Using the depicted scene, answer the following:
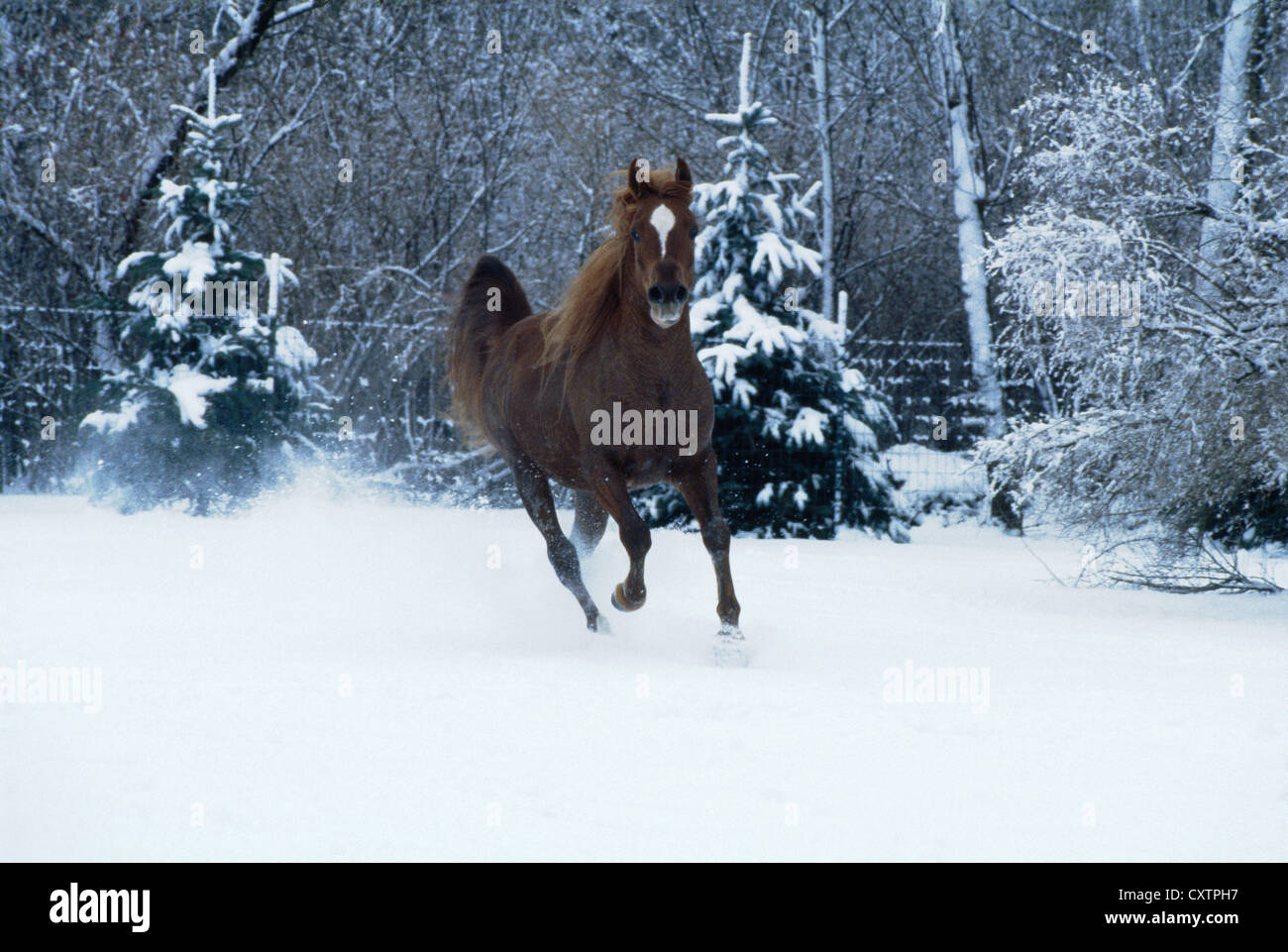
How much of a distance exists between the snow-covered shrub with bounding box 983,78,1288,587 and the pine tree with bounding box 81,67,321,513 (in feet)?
24.5

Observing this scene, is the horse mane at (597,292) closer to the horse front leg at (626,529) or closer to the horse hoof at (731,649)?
the horse front leg at (626,529)

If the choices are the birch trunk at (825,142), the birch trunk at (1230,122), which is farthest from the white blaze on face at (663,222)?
the birch trunk at (825,142)

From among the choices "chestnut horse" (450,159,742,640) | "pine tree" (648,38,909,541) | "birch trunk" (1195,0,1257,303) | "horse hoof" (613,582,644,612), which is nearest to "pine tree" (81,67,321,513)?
"pine tree" (648,38,909,541)

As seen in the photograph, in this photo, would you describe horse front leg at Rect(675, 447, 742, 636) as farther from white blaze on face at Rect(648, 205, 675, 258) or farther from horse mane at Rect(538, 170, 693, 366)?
white blaze on face at Rect(648, 205, 675, 258)

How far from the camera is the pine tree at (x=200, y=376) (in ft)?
42.3

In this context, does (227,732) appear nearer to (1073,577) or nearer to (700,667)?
(700,667)

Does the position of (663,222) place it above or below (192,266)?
below

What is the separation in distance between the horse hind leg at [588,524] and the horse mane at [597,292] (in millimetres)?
1286

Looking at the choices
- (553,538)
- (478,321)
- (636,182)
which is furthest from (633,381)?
Result: (478,321)

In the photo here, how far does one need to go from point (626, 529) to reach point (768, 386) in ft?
23.8

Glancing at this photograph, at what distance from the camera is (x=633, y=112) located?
19.9m

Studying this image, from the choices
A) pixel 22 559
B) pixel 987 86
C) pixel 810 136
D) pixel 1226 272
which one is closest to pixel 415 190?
pixel 810 136

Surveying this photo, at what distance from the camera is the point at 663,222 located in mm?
5812

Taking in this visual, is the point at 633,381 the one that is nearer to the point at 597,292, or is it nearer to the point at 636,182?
the point at 597,292
